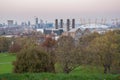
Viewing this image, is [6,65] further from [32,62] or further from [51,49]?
[32,62]

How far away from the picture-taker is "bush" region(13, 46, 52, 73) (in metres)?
15.7

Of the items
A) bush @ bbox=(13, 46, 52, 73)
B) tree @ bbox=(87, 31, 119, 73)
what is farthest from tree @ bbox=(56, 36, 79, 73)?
bush @ bbox=(13, 46, 52, 73)

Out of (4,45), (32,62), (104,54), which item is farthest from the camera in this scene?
(4,45)

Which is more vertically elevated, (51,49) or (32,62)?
(32,62)

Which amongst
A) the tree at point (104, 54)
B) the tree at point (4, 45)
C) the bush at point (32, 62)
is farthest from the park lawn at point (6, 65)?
the tree at point (4, 45)

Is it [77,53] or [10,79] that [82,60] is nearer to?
[77,53]

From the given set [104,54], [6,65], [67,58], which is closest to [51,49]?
[6,65]

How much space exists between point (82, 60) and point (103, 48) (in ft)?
7.61

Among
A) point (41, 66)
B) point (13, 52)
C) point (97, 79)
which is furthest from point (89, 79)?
point (13, 52)

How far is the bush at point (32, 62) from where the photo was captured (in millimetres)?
15652

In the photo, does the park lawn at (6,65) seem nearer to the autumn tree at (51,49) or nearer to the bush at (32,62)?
the autumn tree at (51,49)

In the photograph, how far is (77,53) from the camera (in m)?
21.8

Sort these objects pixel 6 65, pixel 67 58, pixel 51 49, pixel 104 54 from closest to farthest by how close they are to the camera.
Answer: pixel 67 58
pixel 104 54
pixel 6 65
pixel 51 49

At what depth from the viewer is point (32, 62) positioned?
15.9m
